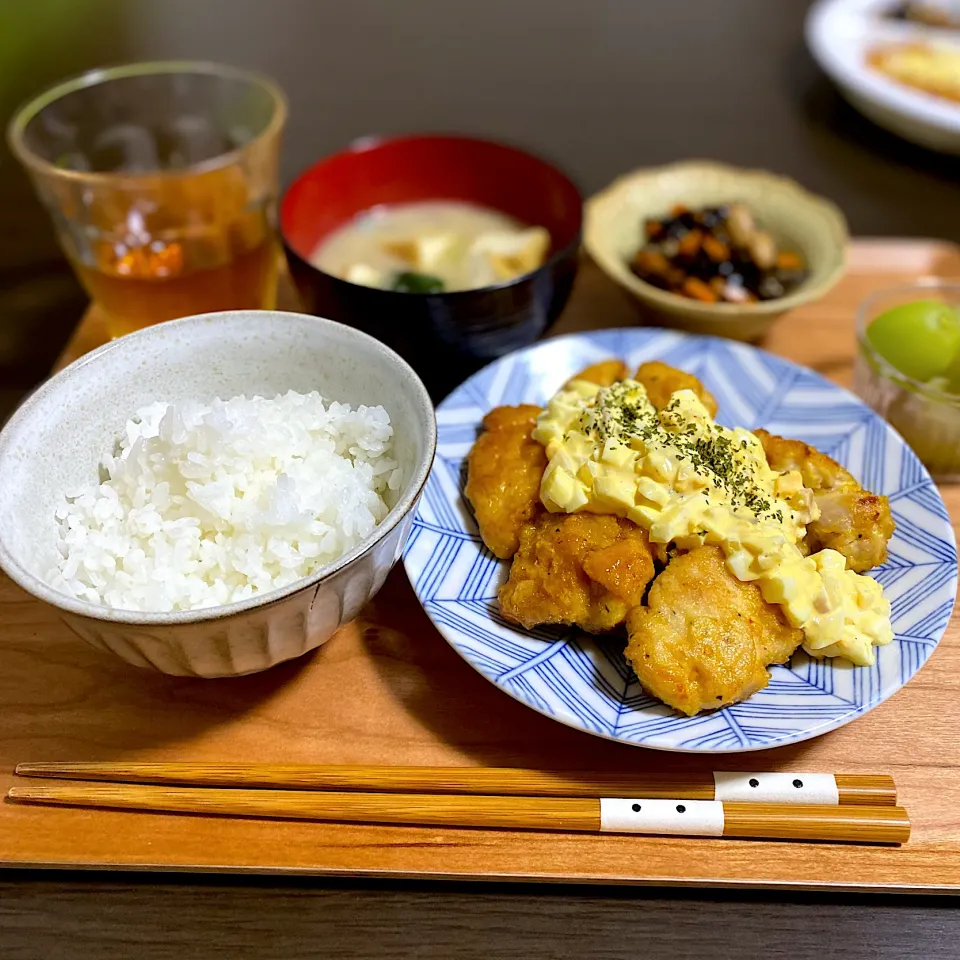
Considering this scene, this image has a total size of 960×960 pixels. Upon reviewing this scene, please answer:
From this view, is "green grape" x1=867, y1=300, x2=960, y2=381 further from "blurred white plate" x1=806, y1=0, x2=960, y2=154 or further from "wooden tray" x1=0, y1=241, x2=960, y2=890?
"blurred white plate" x1=806, y1=0, x2=960, y2=154

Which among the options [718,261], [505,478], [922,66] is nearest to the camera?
[505,478]

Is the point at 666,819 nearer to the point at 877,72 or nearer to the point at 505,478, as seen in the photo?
the point at 505,478

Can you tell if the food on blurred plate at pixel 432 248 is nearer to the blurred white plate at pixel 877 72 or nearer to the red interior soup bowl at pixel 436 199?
the red interior soup bowl at pixel 436 199

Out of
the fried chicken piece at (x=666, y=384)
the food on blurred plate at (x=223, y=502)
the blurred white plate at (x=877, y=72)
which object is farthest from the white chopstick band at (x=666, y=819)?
the blurred white plate at (x=877, y=72)

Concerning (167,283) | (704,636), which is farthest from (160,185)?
(704,636)

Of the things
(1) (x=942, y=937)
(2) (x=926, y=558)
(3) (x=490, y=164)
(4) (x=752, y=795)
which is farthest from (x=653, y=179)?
(1) (x=942, y=937)

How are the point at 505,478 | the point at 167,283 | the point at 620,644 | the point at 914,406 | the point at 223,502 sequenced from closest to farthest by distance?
the point at 223,502
the point at 620,644
the point at 505,478
the point at 914,406
the point at 167,283
